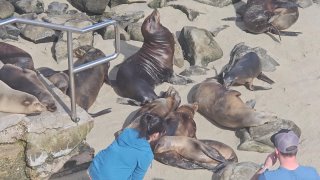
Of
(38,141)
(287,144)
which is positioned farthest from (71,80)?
(287,144)

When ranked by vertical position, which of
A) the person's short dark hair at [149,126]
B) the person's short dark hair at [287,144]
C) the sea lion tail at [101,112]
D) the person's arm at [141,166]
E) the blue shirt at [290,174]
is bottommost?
the sea lion tail at [101,112]

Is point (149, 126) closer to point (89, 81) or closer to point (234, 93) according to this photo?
point (234, 93)

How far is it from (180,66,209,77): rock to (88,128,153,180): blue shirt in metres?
4.36

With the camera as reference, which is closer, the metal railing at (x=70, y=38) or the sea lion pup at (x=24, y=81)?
the metal railing at (x=70, y=38)

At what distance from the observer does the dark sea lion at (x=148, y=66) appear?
8.88 meters

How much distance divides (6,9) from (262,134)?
193 inches

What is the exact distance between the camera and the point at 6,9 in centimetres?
1049

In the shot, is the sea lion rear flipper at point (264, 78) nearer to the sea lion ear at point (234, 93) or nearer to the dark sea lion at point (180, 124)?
the sea lion ear at point (234, 93)

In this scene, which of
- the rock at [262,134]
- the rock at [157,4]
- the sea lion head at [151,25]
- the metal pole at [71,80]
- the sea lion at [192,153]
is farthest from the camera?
the rock at [157,4]

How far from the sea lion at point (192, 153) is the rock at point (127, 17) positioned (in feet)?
11.9

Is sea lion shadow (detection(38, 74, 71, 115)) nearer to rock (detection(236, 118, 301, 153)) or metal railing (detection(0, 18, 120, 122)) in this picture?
metal railing (detection(0, 18, 120, 122))

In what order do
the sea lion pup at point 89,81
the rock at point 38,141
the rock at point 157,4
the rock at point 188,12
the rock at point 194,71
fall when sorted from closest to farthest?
1. the rock at point 38,141
2. the sea lion pup at point 89,81
3. the rock at point 194,71
4. the rock at point 188,12
5. the rock at point 157,4

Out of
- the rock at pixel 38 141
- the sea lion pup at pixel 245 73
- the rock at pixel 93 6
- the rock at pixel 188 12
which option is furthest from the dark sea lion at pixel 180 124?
the rock at pixel 93 6

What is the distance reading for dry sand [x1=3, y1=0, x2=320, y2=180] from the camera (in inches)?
298
